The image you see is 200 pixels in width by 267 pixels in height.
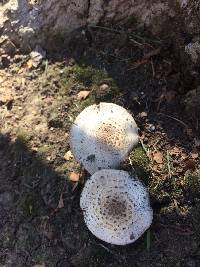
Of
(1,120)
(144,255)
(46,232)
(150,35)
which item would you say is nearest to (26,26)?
(1,120)

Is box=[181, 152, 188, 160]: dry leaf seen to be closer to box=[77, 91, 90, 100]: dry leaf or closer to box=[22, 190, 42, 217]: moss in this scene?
box=[77, 91, 90, 100]: dry leaf

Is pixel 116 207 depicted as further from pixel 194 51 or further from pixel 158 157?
pixel 194 51

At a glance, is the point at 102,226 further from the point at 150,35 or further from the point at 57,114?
the point at 150,35

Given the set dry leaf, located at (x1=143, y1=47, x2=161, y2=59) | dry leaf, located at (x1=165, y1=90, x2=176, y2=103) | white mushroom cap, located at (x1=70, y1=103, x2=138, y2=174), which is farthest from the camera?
dry leaf, located at (x1=143, y1=47, x2=161, y2=59)

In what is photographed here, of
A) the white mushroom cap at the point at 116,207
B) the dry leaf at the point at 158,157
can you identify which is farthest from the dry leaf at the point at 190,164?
the white mushroom cap at the point at 116,207

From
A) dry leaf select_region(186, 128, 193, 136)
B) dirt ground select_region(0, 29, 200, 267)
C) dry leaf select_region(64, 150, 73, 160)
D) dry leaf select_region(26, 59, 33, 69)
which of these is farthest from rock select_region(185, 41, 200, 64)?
dry leaf select_region(26, 59, 33, 69)

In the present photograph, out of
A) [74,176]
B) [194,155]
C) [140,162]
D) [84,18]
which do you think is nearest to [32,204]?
[74,176]
